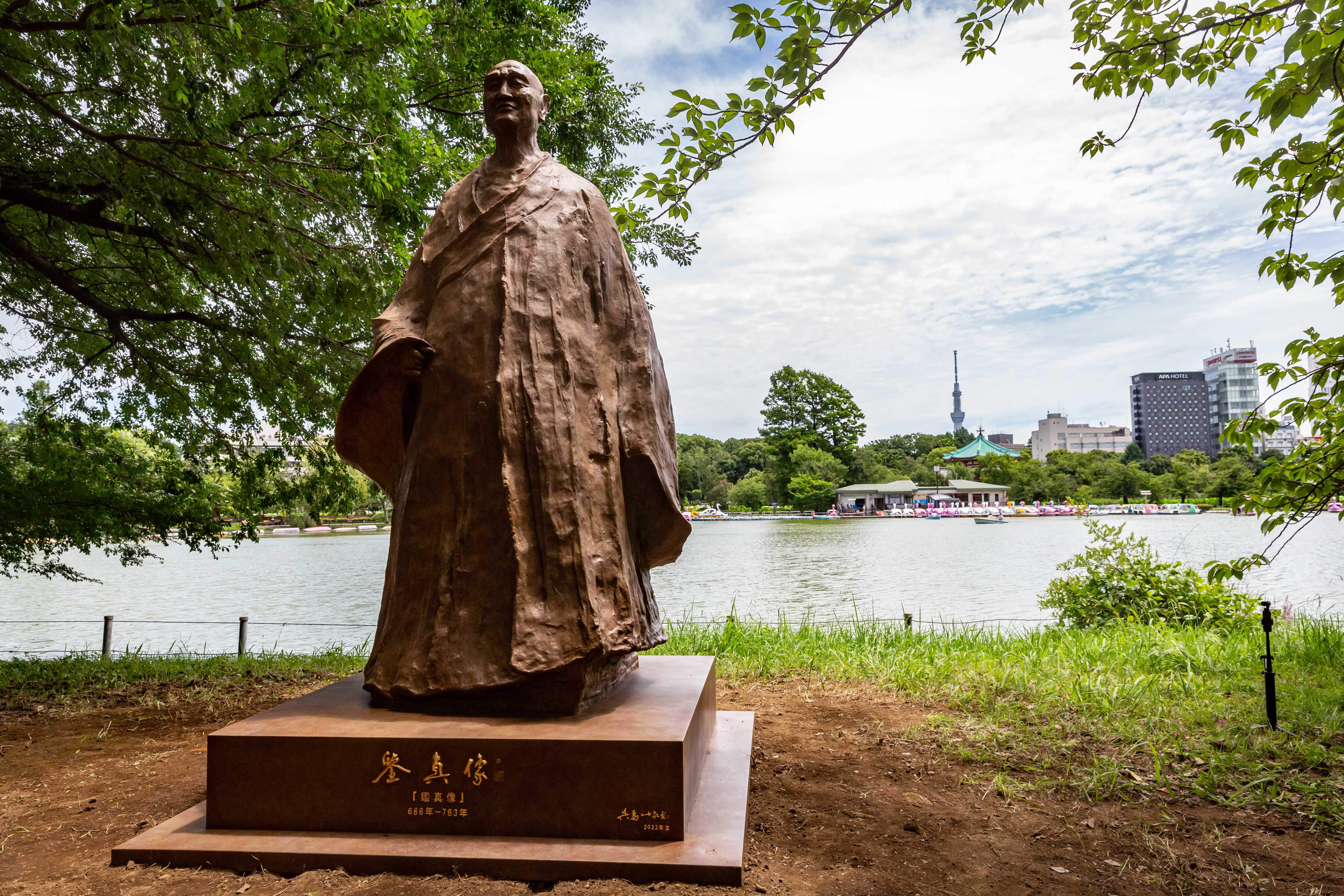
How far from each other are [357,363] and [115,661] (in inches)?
151

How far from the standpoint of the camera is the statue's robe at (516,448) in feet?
9.48

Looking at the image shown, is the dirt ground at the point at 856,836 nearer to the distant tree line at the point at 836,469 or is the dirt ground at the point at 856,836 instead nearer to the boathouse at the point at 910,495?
the distant tree line at the point at 836,469

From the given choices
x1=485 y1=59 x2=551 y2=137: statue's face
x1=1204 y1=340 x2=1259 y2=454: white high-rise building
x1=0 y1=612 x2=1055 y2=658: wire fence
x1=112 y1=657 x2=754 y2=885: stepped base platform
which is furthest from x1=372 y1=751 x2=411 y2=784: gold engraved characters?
x1=1204 y1=340 x2=1259 y2=454: white high-rise building

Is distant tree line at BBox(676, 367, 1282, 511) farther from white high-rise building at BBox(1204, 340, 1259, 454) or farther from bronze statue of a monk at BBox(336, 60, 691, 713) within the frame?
bronze statue of a monk at BBox(336, 60, 691, 713)

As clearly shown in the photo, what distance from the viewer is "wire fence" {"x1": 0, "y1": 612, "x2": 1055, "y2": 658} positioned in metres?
7.79

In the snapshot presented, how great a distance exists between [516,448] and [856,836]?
6.12ft

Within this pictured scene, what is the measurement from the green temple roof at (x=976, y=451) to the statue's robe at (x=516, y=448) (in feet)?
230

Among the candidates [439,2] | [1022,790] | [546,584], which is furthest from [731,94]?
[439,2]

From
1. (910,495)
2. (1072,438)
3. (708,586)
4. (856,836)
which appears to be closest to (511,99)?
(856,836)

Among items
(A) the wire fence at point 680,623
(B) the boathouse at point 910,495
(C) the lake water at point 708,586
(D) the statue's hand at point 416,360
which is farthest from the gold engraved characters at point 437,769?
(B) the boathouse at point 910,495

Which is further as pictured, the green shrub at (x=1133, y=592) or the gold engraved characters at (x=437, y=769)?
the green shrub at (x=1133, y=592)

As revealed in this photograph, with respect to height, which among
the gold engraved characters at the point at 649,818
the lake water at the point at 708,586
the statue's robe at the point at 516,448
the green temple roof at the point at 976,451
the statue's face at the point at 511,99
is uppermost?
the green temple roof at the point at 976,451

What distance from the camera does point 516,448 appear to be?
2.96m

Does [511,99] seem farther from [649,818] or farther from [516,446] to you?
[649,818]
